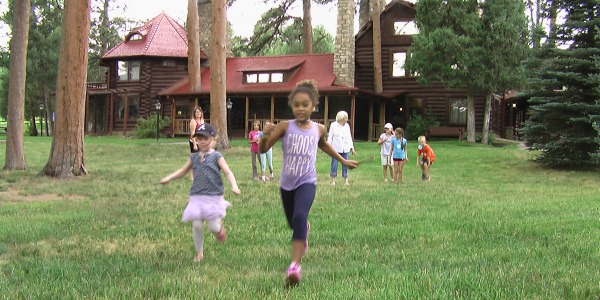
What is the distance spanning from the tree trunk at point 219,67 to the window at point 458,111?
48.9ft

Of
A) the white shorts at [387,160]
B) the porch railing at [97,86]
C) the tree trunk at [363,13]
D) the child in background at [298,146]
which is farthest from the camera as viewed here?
the porch railing at [97,86]

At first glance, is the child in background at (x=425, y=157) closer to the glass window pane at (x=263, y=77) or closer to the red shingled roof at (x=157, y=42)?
the glass window pane at (x=263, y=77)

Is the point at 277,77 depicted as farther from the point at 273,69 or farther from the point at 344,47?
the point at 344,47

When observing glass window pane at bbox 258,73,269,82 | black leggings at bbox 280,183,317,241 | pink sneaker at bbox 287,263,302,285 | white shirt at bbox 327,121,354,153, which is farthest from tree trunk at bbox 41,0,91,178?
glass window pane at bbox 258,73,269,82

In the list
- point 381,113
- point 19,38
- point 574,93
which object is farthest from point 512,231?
point 381,113

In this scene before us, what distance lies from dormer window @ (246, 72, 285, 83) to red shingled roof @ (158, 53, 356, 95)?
33cm

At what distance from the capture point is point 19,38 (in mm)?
16578

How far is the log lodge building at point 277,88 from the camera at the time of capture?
113ft

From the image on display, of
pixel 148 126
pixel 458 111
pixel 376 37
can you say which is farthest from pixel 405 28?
pixel 148 126

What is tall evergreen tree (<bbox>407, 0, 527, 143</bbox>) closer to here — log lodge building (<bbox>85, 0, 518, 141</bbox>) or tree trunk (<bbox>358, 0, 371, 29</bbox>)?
log lodge building (<bbox>85, 0, 518, 141</bbox>)

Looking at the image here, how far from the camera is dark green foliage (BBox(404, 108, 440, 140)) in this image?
32.9 meters

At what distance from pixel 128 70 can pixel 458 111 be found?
22.2 metres

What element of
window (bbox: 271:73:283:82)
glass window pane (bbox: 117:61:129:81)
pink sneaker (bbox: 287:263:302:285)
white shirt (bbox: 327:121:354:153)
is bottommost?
pink sneaker (bbox: 287:263:302:285)

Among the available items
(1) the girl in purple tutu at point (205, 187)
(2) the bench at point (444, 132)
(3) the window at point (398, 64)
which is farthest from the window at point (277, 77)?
(1) the girl in purple tutu at point (205, 187)
